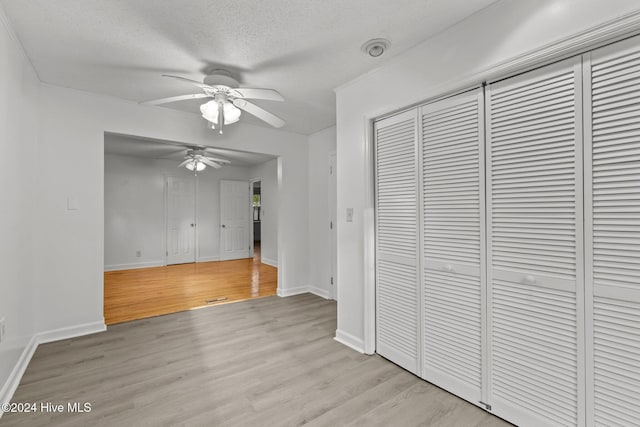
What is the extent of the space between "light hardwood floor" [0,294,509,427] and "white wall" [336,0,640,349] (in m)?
0.55

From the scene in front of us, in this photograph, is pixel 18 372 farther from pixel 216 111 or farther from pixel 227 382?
pixel 216 111

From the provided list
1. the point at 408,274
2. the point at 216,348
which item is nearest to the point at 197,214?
the point at 216,348

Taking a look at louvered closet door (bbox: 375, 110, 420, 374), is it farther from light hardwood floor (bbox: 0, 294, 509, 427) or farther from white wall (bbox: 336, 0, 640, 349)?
light hardwood floor (bbox: 0, 294, 509, 427)

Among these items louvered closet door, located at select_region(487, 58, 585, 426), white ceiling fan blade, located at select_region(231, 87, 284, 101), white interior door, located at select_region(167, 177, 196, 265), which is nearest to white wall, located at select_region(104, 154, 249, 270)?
white interior door, located at select_region(167, 177, 196, 265)

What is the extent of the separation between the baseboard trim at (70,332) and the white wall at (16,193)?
7.8 inches

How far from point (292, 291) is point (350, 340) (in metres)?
1.85

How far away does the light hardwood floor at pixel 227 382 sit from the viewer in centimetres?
176

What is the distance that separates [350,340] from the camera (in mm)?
2709

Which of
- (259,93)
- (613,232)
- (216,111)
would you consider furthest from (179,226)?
(613,232)

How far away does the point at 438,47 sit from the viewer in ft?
6.66

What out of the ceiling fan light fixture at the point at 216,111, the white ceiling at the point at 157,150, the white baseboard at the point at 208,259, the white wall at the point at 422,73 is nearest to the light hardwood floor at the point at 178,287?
the white baseboard at the point at 208,259

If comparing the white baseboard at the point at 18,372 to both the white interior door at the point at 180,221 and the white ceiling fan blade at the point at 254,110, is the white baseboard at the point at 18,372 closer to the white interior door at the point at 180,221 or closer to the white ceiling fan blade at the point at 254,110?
the white ceiling fan blade at the point at 254,110

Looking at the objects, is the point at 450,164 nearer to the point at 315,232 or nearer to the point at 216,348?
the point at 216,348

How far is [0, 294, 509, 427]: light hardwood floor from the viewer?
1759 millimetres
